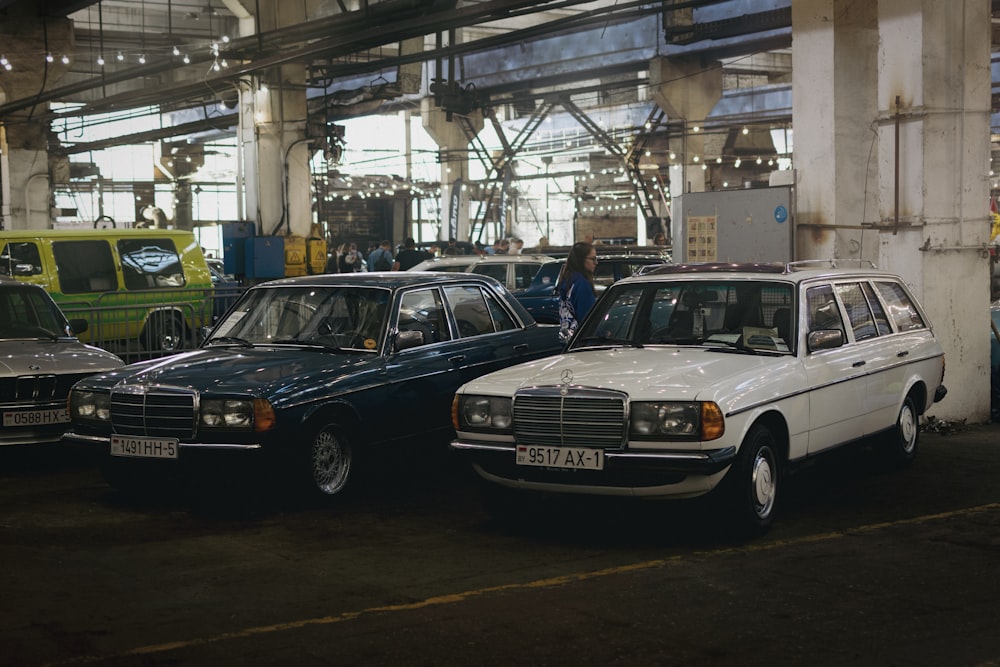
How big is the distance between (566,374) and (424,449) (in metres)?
1.90

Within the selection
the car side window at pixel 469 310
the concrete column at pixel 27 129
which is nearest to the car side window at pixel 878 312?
the car side window at pixel 469 310

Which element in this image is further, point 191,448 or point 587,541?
point 191,448

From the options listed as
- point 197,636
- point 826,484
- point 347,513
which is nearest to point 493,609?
point 197,636

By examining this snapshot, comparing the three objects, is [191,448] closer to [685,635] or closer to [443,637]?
[443,637]

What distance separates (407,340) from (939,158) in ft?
17.8

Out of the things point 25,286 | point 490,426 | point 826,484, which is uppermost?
point 25,286

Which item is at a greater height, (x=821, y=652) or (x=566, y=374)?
(x=566, y=374)

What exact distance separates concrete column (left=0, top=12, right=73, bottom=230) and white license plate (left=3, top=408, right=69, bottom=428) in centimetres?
1887

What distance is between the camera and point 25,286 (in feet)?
33.0


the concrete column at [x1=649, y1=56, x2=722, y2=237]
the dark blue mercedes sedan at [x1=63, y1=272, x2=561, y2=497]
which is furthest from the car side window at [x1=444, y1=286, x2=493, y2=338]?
the concrete column at [x1=649, y1=56, x2=722, y2=237]

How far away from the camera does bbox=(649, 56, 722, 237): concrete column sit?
25.5 meters

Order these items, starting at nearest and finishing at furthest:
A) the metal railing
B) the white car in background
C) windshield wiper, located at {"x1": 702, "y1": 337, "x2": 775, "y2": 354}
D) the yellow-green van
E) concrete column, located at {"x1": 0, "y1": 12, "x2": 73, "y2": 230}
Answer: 1. windshield wiper, located at {"x1": 702, "y1": 337, "x2": 775, "y2": 354}
2. the metal railing
3. the yellow-green van
4. the white car in background
5. concrete column, located at {"x1": 0, "y1": 12, "x2": 73, "y2": 230}

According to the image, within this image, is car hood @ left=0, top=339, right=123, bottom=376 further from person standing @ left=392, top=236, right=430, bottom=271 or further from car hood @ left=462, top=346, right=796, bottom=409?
person standing @ left=392, top=236, right=430, bottom=271

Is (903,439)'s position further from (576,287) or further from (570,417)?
(570,417)
